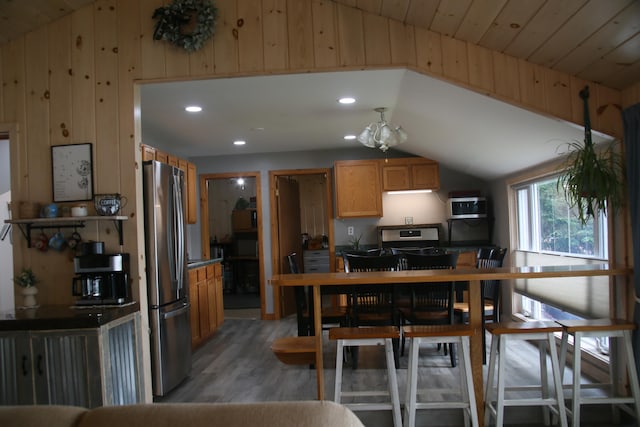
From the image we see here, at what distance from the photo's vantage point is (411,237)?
613 centimetres

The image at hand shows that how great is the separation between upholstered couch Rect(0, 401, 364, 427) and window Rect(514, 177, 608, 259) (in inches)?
109

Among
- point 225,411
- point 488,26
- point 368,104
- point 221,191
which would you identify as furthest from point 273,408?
point 221,191

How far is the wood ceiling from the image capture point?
212cm

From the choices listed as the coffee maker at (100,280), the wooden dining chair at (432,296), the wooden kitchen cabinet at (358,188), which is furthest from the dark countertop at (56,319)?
the wooden kitchen cabinet at (358,188)

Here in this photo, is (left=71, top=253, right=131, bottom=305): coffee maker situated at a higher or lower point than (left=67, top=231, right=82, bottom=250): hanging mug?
lower

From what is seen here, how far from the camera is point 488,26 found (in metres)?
2.53

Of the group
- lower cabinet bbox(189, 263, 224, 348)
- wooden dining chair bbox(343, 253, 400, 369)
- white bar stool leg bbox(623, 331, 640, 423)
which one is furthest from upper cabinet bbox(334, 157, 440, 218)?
white bar stool leg bbox(623, 331, 640, 423)

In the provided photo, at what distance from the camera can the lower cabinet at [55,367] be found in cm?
253

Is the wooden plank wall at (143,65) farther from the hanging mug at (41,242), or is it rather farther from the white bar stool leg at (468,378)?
the white bar stool leg at (468,378)

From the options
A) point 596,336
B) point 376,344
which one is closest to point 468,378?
point 376,344

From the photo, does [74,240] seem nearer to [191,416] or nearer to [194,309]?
[194,309]

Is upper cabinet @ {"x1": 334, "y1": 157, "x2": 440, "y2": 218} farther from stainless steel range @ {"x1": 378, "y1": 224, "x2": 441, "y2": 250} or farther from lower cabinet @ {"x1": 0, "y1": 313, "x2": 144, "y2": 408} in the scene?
lower cabinet @ {"x1": 0, "y1": 313, "x2": 144, "y2": 408}

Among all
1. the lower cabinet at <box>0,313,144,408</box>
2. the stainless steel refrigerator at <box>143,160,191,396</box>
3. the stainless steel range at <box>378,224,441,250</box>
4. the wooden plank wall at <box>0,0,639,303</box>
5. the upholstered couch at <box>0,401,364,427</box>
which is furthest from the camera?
the stainless steel range at <box>378,224,441,250</box>

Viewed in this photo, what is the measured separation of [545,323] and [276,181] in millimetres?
4325
